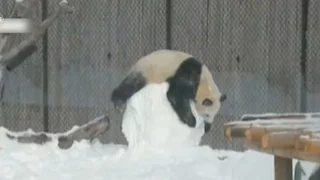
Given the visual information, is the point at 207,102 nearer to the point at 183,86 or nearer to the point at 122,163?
the point at 183,86

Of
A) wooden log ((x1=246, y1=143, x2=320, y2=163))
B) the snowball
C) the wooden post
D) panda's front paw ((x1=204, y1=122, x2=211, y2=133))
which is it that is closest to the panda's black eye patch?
the snowball

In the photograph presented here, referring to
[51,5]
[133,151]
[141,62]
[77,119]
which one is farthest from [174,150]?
[51,5]

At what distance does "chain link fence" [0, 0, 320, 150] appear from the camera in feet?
27.2

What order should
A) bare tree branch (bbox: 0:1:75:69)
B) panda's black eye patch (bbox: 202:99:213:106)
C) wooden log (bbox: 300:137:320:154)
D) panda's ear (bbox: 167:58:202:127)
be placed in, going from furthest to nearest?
bare tree branch (bbox: 0:1:75:69), panda's black eye patch (bbox: 202:99:213:106), panda's ear (bbox: 167:58:202:127), wooden log (bbox: 300:137:320:154)

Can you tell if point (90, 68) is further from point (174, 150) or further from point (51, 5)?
point (174, 150)

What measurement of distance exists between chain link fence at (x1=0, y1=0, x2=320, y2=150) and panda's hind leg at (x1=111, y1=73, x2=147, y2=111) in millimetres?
594

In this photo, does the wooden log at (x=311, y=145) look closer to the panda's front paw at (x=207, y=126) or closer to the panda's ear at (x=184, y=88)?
the panda's ear at (x=184, y=88)

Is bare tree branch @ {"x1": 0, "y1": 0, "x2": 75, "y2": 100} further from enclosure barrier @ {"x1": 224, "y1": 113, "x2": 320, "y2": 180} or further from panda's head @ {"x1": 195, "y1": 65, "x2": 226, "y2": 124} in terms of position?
enclosure barrier @ {"x1": 224, "y1": 113, "x2": 320, "y2": 180}

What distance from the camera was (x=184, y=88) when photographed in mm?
7633

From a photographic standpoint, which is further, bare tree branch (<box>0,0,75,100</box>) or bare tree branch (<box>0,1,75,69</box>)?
bare tree branch (<box>0,1,75,69</box>)

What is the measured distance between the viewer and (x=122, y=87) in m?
7.84

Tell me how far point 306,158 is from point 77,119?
5.05 meters

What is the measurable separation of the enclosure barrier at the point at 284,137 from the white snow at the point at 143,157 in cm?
160

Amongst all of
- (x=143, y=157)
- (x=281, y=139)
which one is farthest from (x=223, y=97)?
(x=281, y=139)
